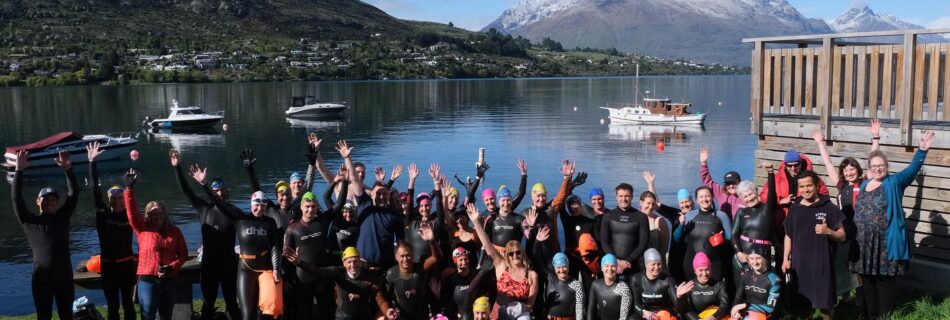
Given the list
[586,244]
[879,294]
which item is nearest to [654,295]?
[586,244]

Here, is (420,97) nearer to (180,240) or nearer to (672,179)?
(672,179)

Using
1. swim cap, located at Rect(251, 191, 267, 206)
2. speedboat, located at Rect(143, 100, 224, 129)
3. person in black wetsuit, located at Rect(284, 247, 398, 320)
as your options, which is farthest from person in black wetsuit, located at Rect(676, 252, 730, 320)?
speedboat, located at Rect(143, 100, 224, 129)

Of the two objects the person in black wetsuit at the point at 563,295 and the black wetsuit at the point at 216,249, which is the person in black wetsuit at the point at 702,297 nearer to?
the person in black wetsuit at the point at 563,295

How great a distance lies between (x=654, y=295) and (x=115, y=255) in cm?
605

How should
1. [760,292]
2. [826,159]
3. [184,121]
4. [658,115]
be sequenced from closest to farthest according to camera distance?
[760,292], [826,159], [184,121], [658,115]

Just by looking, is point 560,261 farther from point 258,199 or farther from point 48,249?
point 48,249

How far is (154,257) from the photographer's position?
921cm

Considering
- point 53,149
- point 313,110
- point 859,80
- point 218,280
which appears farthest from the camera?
point 313,110

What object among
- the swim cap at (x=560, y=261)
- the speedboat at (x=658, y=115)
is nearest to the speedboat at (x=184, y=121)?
the speedboat at (x=658, y=115)

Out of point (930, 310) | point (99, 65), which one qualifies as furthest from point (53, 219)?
point (99, 65)

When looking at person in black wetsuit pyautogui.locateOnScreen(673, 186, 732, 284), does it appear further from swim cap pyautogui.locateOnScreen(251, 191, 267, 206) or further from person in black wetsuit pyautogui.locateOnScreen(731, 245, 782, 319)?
swim cap pyautogui.locateOnScreen(251, 191, 267, 206)

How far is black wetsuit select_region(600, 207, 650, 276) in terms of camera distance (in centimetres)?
955

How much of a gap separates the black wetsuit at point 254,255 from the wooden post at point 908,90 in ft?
25.1

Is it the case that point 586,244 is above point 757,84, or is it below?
below
